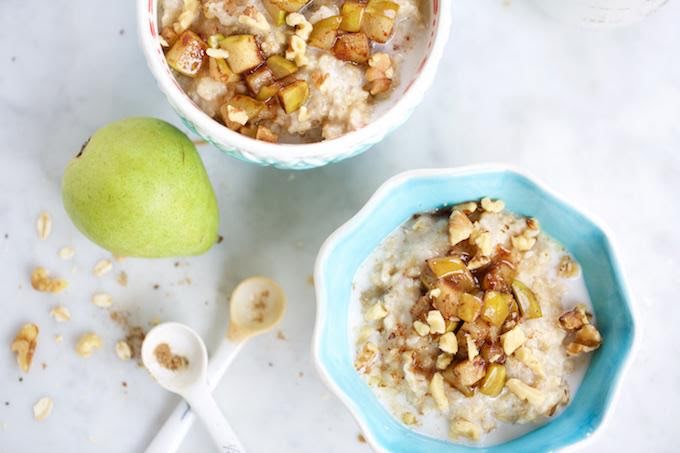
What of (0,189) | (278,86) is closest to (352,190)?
(278,86)

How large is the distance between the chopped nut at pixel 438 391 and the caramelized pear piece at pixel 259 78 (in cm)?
46

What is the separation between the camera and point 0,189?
4.72 ft

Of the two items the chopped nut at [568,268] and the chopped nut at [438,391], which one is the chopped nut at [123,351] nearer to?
the chopped nut at [438,391]

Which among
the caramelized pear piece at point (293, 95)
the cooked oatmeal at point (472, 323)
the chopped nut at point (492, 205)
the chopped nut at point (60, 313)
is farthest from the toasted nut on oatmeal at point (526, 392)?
the chopped nut at point (60, 313)

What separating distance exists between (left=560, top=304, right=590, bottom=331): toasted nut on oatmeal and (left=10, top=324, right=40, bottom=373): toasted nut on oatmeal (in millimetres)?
806

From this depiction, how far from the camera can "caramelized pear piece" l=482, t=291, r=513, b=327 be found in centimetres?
122

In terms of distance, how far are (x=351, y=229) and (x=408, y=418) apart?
293 mm

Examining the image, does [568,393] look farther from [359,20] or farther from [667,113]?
[359,20]

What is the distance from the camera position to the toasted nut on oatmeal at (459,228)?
1.25 m

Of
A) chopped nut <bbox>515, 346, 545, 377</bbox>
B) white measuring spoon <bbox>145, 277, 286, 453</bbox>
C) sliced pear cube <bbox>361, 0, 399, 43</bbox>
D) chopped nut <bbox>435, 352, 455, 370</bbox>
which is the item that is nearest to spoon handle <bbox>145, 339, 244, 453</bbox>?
white measuring spoon <bbox>145, 277, 286, 453</bbox>

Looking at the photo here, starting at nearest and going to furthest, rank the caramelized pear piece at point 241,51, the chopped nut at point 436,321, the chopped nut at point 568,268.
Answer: the caramelized pear piece at point 241,51 → the chopped nut at point 436,321 → the chopped nut at point 568,268

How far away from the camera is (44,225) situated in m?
1.43

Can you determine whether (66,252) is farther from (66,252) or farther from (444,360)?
(444,360)

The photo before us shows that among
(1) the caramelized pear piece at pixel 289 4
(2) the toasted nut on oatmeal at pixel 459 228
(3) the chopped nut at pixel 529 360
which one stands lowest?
(3) the chopped nut at pixel 529 360
